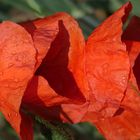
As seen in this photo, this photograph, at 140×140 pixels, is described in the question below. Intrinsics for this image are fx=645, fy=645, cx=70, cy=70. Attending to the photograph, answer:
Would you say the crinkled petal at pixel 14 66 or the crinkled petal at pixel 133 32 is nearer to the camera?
the crinkled petal at pixel 14 66

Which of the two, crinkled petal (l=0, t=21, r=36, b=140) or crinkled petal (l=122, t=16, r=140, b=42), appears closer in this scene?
crinkled petal (l=0, t=21, r=36, b=140)

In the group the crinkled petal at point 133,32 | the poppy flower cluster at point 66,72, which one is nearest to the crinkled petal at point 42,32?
the poppy flower cluster at point 66,72

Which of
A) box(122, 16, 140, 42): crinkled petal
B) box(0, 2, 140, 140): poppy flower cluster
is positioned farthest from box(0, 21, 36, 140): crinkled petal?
box(122, 16, 140, 42): crinkled petal

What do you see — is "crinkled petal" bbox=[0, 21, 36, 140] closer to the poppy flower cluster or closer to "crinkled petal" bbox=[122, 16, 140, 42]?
the poppy flower cluster

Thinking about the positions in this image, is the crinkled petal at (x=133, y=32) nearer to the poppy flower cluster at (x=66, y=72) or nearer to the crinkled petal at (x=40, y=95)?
the poppy flower cluster at (x=66, y=72)

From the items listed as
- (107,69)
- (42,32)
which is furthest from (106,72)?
(42,32)

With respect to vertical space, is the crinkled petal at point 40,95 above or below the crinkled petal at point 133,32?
below

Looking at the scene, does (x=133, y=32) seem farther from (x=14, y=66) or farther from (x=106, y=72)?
(x=14, y=66)
